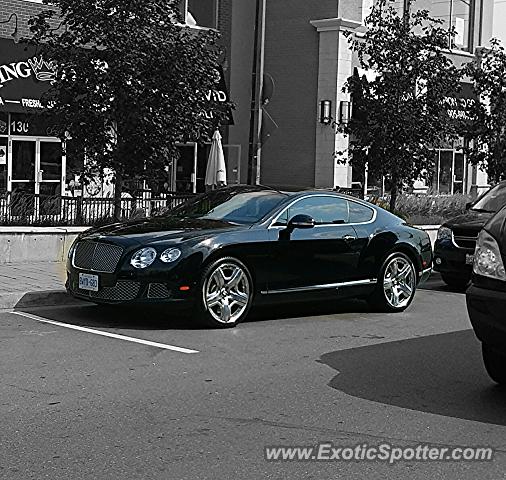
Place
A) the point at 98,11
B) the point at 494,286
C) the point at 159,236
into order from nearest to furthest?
the point at 494,286 → the point at 159,236 → the point at 98,11

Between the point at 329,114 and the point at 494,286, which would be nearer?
the point at 494,286


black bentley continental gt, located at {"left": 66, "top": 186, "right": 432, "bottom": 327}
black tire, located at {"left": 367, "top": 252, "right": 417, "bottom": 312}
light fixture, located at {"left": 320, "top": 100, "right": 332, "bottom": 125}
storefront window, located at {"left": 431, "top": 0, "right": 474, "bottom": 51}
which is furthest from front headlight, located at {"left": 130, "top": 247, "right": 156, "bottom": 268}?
storefront window, located at {"left": 431, "top": 0, "right": 474, "bottom": 51}

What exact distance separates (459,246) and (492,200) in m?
1.33

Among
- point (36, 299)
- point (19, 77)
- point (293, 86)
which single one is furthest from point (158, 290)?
point (293, 86)

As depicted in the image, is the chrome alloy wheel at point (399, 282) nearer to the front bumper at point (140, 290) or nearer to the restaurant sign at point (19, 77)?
the front bumper at point (140, 290)

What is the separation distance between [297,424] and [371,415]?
57 cm

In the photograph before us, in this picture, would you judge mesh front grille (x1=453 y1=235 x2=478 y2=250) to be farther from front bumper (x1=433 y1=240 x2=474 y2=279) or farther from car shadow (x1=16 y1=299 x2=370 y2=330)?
car shadow (x1=16 y1=299 x2=370 y2=330)

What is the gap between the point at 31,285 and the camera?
12.0 m

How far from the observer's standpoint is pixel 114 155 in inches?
586

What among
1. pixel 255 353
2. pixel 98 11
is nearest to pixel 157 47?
pixel 98 11

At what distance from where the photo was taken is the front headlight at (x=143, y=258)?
9805 mm

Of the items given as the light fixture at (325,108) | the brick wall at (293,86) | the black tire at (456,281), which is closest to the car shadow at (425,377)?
the black tire at (456,281)

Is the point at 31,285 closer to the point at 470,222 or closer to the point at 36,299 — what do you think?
the point at 36,299

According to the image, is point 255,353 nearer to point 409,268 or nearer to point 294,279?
point 294,279
